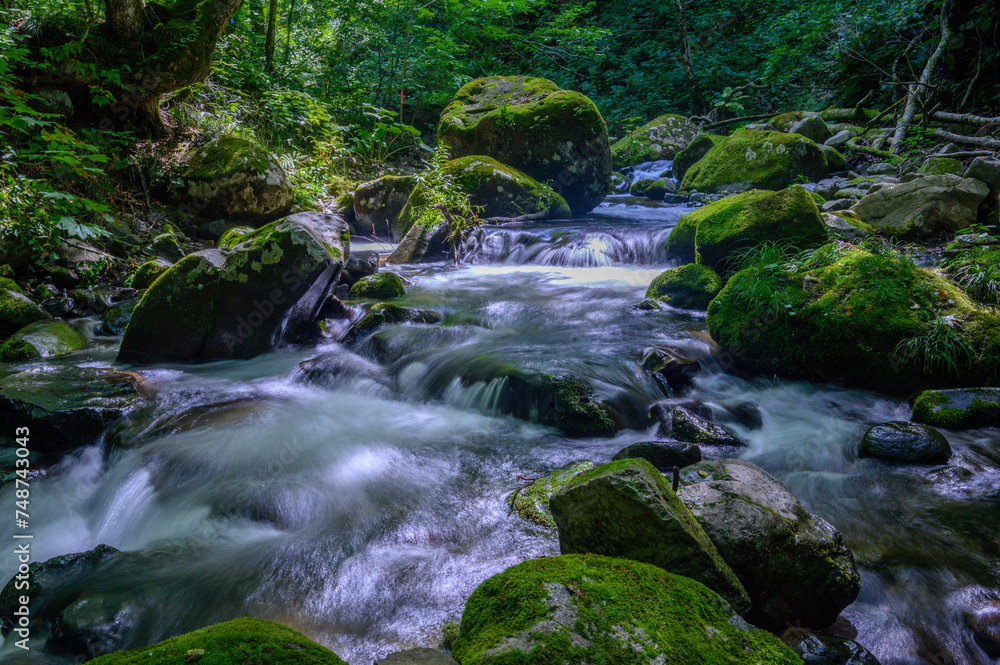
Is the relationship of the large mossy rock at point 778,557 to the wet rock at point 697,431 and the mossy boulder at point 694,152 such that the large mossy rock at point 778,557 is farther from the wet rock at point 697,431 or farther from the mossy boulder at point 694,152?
the mossy boulder at point 694,152

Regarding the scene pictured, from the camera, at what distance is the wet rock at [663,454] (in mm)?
3363

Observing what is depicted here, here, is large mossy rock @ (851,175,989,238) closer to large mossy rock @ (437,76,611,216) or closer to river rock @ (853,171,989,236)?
river rock @ (853,171,989,236)

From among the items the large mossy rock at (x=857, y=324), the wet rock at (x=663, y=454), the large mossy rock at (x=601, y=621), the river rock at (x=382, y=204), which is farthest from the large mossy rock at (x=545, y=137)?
the large mossy rock at (x=601, y=621)

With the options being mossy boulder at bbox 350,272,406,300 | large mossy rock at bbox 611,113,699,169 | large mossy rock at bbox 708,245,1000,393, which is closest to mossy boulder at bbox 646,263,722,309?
large mossy rock at bbox 708,245,1000,393

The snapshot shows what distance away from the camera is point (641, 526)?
2154 mm

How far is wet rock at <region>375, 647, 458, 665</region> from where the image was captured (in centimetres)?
170

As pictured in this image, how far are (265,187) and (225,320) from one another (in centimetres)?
437

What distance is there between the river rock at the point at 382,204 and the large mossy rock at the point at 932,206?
8857 millimetres

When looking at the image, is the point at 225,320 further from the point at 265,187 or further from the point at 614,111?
the point at 614,111

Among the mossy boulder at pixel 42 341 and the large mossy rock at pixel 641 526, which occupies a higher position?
the mossy boulder at pixel 42 341

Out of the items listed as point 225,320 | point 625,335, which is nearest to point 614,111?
point 625,335

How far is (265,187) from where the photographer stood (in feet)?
29.5

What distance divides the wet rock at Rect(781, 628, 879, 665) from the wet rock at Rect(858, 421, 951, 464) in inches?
84.9

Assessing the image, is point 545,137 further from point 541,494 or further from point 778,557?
point 778,557
